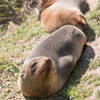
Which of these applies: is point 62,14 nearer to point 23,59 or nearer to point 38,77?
point 23,59

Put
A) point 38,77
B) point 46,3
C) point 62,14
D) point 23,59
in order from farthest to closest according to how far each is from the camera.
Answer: point 46,3 → point 62,14 → point 23,59 → point 38,77

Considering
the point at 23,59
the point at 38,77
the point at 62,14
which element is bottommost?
the point at 23,59

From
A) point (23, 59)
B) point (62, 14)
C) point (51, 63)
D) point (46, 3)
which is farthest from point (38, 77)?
point (46, 3)

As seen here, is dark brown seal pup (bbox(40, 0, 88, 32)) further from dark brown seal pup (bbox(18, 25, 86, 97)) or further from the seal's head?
the seal's head

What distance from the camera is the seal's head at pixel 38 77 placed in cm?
429

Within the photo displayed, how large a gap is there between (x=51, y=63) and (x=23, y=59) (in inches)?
64.4

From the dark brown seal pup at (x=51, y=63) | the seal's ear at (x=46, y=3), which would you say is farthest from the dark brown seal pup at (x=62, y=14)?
the dark brown seal pup at (x=51, y=63)

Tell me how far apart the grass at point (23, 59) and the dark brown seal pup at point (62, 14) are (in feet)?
0.95

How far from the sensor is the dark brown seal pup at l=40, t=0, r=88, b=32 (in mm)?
6387

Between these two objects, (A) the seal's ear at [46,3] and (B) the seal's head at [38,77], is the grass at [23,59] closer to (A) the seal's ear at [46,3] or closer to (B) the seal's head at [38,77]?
(B) the seal's head at [38,77]

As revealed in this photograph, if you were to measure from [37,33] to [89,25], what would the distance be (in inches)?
56.2

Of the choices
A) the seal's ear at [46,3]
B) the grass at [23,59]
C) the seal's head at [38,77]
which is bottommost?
the grass at [23,59]

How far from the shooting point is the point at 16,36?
25.6 feet

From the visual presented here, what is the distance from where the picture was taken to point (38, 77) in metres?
4.30
